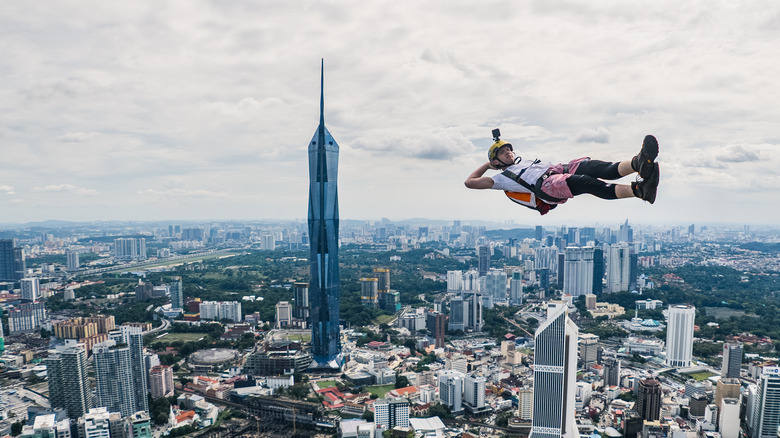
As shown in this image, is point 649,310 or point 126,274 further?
point 126,274

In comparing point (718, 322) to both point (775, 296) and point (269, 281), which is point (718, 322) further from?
point (269, 281)

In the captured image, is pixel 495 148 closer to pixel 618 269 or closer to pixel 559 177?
pixel 559 177

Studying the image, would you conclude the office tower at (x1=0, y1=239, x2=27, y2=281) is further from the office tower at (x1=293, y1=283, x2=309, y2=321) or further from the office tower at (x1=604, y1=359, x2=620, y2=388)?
the office tower at (x1=604, y1=359, x2=620, y2=388)

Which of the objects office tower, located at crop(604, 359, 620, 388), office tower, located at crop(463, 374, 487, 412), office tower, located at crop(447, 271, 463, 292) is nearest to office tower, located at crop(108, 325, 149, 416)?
office tower, located at crop(463, 374, 487, 412)

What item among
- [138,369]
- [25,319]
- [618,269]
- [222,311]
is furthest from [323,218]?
[618,269]

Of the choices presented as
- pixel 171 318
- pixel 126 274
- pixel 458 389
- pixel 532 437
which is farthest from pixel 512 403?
pixel 126 274

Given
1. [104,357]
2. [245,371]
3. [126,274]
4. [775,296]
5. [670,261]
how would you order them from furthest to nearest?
1. [670,261]
2. [126,274]
3. [775,296]
4. [245,371]
5. [104,357]

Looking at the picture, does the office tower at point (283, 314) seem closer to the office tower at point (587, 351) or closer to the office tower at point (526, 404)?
the office tower at point (587, 351)
